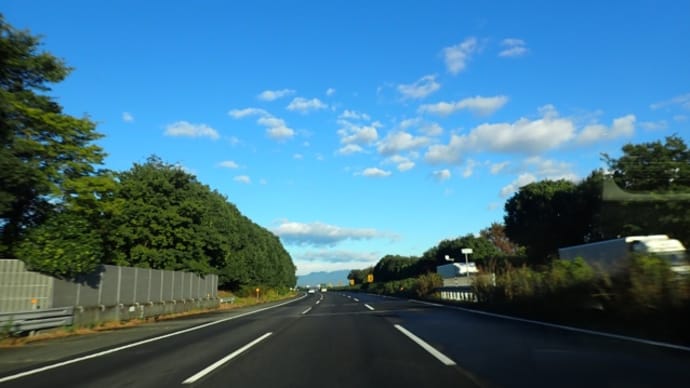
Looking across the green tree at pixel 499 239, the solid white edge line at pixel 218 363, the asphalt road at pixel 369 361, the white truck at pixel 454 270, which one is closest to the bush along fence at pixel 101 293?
the asphalt road at pixel 369 361

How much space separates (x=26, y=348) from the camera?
15.5 metres

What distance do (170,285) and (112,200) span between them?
10201mm

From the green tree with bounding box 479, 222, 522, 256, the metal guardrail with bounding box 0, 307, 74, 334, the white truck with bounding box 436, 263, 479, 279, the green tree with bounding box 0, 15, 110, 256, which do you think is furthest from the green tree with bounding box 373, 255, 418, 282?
the metal guardrail with bounding box 0, 307, 74, 334

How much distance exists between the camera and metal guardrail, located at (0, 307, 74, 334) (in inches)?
690

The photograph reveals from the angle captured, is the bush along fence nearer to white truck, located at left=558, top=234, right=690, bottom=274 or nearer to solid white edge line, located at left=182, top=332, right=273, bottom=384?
solid white edge line, located at left=182, top=332, right=273, bottom=384

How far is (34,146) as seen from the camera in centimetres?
2361

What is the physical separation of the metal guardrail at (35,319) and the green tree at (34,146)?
4.23 meters

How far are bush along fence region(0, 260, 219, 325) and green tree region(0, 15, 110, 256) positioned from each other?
115 inches

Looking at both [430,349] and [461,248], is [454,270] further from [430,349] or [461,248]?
[430,349]

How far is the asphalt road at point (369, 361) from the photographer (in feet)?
26.3

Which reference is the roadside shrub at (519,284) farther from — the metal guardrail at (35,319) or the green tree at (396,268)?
the green tree at (396,268)

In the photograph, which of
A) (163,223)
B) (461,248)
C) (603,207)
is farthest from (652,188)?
(461,248)

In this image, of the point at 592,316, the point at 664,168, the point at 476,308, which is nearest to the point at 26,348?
the point at 592,316

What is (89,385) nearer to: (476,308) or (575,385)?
(575,385)
